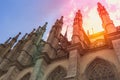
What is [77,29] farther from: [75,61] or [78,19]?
[75,61]

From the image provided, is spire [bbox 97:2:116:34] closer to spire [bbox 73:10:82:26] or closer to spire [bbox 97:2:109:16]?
spire [bbox 97:2:109:16]

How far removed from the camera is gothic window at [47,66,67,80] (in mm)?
13972

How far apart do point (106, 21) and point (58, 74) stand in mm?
6484

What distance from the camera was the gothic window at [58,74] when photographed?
14.0 meters

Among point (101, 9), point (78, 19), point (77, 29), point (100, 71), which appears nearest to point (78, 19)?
point (78, 19)

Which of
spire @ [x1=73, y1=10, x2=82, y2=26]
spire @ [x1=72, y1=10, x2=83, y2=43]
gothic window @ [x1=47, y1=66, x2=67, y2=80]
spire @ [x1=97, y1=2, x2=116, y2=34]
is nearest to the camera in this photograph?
gothic window @ [x1=47, y1=66, x2=67, y2=80]

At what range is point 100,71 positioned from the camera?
12312mm

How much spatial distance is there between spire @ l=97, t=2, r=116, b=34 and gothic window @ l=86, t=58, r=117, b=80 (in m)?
3.00

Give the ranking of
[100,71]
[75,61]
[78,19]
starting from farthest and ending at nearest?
[78,19] < [75,61] < [100,71]

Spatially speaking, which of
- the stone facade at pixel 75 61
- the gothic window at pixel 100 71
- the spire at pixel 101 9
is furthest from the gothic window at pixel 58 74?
the spire at pixel 101 9

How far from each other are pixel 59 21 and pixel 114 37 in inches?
419

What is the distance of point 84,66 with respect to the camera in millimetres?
13125

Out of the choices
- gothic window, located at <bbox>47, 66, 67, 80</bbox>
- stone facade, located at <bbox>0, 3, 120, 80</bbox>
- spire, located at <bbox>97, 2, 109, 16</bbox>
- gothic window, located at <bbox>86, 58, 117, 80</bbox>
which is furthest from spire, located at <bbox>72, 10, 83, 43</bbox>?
gothic window, located at <bbox>86, 58, 117, 80</bbox>

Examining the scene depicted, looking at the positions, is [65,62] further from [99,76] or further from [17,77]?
[17,77]
